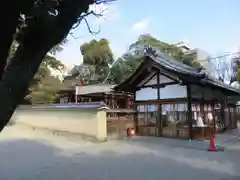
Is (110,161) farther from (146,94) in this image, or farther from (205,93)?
(205,93)

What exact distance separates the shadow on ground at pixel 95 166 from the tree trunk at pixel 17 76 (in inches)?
201

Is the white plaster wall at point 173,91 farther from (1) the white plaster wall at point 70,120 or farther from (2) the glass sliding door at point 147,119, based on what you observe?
(1) the white plaster wall at point 70,120

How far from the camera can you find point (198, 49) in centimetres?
4881

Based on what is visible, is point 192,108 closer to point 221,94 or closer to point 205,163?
point 221,94

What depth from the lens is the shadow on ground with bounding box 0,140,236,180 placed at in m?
7.70

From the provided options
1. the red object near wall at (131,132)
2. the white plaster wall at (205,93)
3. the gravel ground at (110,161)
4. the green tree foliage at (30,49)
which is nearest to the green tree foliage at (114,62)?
the white plaster wall at (205,93)

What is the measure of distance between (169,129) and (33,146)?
24.0 ft

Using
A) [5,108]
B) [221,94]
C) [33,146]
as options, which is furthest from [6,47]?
[221,94]

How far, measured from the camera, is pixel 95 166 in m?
9.07

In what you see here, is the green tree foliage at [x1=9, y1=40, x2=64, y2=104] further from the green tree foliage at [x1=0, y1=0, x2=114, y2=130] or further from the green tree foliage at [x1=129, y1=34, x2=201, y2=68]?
the green tree foliage at [x1=0, y1=0, x2=114, y2=130]

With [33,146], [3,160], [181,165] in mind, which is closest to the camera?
[181,165]

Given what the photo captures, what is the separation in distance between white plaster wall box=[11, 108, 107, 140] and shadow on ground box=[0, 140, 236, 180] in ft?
7.99

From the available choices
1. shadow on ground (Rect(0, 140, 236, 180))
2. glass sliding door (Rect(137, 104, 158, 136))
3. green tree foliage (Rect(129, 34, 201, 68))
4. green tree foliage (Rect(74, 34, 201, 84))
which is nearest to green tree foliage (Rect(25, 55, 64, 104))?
green tree foliage (Rect(74, 34, 201, 84))

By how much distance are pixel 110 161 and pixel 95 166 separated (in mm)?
956
